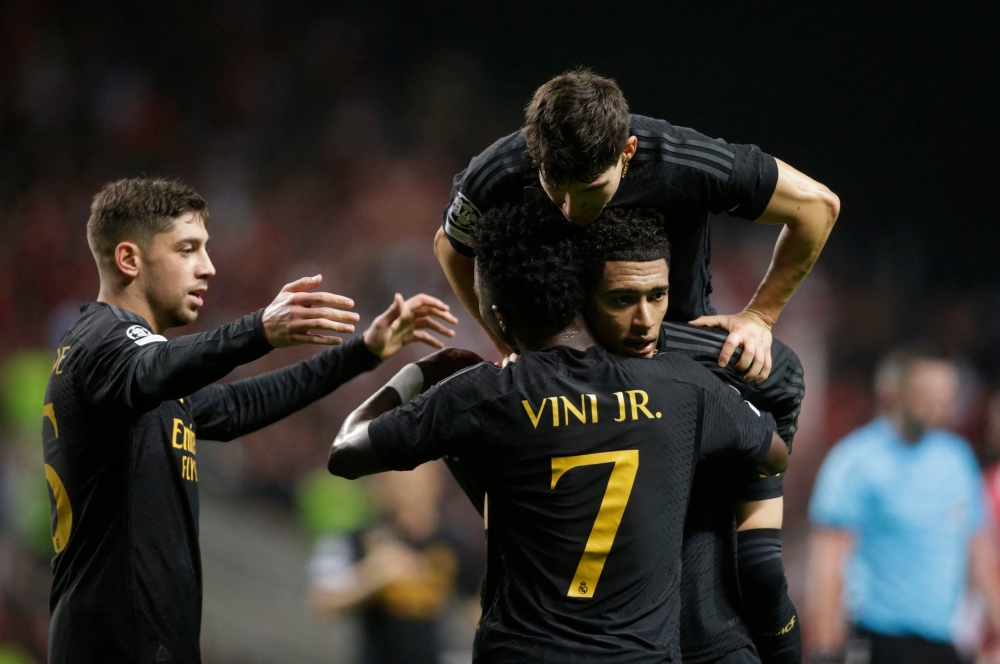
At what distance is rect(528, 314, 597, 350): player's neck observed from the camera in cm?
270

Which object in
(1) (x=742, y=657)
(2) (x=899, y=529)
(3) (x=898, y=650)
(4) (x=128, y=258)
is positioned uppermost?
(4) (x=128, y=258)

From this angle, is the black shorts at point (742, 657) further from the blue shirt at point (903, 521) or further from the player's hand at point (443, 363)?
the blue shirt at point (903, 521)

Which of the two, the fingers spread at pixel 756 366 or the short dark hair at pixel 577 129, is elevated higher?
the short dark hair at pixel 577 129

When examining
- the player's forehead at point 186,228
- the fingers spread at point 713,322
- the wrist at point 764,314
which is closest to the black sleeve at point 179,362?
the player's forehead at point 186,228

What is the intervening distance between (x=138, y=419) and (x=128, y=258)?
526 mm

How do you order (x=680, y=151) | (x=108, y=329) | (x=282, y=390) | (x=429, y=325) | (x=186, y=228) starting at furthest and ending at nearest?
(x=429, y=325) → (x=282, y=390) → (x=186, y=228) → (x=108, y=329) → (x=680, y=151)

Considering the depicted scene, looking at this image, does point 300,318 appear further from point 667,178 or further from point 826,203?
point 826,203

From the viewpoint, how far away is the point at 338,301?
8.55ft

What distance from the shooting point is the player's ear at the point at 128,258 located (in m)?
3.16

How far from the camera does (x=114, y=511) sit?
2963mm

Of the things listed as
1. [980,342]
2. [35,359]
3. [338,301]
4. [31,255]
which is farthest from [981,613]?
[31,255]

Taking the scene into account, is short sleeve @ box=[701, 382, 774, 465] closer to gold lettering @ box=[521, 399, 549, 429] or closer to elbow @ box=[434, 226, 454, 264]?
gold lettering @ box=[521, 399, 549, 429]

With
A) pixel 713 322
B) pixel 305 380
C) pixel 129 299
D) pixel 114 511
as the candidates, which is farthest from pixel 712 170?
pixel 114 511

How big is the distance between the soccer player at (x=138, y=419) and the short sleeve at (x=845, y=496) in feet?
11.4
